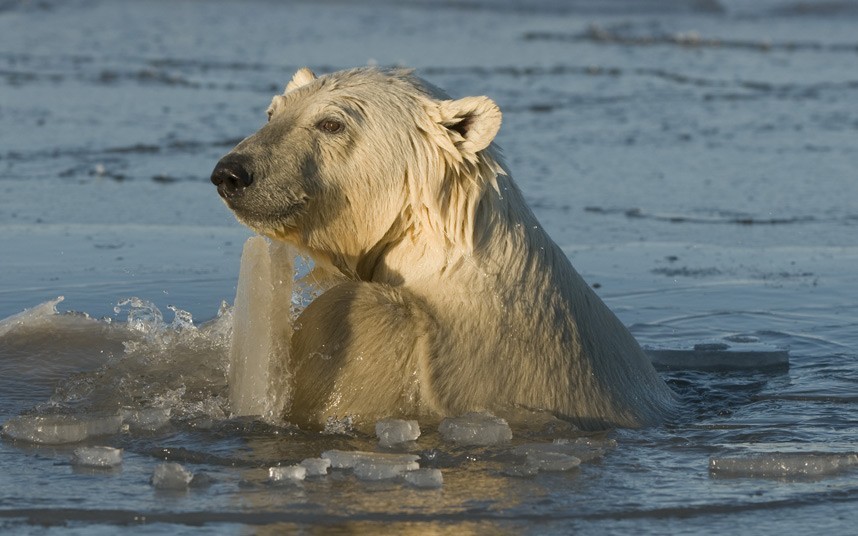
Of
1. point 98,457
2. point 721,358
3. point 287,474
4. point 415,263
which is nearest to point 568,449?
point 415,263

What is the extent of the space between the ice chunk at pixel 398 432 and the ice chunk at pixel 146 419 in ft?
2.80

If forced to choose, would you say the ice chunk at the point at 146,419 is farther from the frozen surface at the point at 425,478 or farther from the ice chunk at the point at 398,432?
the frozen surface at the point at 425,478

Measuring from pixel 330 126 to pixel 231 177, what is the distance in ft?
1.58

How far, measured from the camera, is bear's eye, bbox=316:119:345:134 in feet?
19.0

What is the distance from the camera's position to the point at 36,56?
54.6 feet

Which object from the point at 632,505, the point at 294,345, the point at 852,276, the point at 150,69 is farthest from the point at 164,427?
the point at 150,69

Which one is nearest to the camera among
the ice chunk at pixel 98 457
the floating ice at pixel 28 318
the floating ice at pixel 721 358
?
the ice chunk at pixel 98 457

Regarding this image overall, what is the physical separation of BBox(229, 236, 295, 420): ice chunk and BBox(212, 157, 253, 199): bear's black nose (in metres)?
0.31

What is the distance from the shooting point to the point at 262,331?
5.68 metres

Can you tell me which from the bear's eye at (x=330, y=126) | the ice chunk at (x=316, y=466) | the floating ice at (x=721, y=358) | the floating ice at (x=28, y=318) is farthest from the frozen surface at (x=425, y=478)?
the floating ice at (x=721, y=358)

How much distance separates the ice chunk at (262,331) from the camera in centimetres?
564

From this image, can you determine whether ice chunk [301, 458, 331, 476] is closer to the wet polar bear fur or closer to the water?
the water

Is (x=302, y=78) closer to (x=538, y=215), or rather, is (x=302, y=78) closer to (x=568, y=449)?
(x=568, y=449)

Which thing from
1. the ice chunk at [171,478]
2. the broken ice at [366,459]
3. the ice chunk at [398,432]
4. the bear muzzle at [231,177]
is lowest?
the ice chunk at [171,478]
